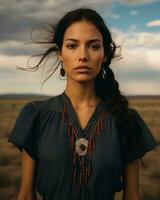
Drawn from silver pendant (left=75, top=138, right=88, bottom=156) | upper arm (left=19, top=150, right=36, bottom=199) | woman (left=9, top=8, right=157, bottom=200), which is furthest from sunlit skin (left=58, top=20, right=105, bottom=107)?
upper arm (left=19, top=150, right=36, bottom=199)

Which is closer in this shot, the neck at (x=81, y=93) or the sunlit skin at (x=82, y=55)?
the sunlit skin at (x=82, y=55)

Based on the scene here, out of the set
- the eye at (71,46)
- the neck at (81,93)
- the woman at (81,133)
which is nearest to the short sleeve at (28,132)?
the woman at (81,133)

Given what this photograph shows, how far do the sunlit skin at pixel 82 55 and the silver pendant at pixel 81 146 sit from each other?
27 centimetres

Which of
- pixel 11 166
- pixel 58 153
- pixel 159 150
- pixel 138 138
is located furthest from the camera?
pixel 159 150

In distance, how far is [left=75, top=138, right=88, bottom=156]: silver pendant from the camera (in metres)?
2.70

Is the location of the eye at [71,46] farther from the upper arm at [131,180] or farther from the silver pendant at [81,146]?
the upper arm at [131,180]

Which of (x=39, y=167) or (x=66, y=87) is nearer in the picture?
(x=39, y=167)

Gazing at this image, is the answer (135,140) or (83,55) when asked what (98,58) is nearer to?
(83,55)

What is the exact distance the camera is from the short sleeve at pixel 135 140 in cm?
280

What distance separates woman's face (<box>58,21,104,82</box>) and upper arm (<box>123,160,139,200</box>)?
59 cm

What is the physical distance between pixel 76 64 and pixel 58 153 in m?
0.51

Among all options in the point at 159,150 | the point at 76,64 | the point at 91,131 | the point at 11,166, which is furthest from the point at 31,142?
the point at 159,150

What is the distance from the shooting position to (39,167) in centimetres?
274

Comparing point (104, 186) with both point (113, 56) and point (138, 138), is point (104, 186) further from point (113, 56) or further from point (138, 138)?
point (113, 56)
